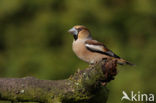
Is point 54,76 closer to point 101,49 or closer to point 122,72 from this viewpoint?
point 122,72

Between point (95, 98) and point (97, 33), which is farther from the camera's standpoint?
point (97, 33)

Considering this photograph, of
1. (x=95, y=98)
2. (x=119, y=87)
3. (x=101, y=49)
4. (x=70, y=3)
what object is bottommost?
(x=119, y=87)

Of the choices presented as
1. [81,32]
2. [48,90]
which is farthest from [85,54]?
[48,90]

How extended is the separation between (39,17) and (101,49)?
3035 millimetres

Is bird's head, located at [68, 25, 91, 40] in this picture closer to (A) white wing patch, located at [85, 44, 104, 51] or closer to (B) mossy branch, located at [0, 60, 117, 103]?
(A) white wing patch, located at [85, 44, 104, 51]

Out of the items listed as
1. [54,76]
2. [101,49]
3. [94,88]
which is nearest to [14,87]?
[94,88]

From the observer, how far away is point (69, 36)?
25.2ft

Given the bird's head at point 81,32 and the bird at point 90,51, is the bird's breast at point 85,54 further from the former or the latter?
the bird's head at point 81,32

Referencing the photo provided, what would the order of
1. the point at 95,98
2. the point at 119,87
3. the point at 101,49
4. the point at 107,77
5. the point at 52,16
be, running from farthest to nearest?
the point at 52,16 → the point at 119,87 → the point at 101,49 → the point at 95,98 → the point at 107,77

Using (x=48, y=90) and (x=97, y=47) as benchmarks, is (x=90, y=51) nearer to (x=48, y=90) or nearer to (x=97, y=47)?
(x=97, y=47)

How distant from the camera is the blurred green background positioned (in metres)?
7.41

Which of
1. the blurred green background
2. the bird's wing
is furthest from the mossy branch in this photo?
the blurred green background

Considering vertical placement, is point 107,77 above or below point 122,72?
above

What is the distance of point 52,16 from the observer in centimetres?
773
